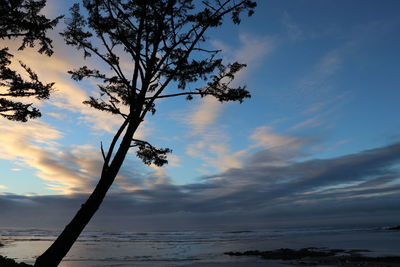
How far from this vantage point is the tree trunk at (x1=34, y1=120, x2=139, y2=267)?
27.8ft

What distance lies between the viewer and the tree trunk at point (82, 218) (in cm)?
846

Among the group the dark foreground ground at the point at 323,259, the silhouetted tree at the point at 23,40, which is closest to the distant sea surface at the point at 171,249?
the dark foreground ground at the point at 323,259

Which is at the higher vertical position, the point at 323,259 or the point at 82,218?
the point at 82,218

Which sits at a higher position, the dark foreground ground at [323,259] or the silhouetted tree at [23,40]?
the silhouetted tree at [23,40]

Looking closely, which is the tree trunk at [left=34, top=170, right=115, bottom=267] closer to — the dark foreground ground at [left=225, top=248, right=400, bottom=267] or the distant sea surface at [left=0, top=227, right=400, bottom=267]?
the distant sea surface at [left=0, top=227, right=400, bottom=267]

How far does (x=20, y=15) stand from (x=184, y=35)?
23.9 feet

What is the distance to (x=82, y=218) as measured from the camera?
29.4 feet

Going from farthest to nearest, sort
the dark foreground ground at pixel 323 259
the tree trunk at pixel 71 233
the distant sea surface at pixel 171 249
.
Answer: the distant sea surface at pixel 171 249 < the dark foreground ground at pixel 323 259 < the tree trunk at pixel 71 233

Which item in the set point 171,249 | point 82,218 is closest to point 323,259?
point 171,249

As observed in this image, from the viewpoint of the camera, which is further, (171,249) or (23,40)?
(171,249)

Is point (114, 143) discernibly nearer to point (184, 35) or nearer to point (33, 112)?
point (184, 35)

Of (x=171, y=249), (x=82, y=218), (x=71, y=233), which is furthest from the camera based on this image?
(x=171, y=249)

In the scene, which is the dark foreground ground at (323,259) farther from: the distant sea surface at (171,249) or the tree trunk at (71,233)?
the tree trunk at (71,233)

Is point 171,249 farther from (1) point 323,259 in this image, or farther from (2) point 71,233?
(2) point 71,233
